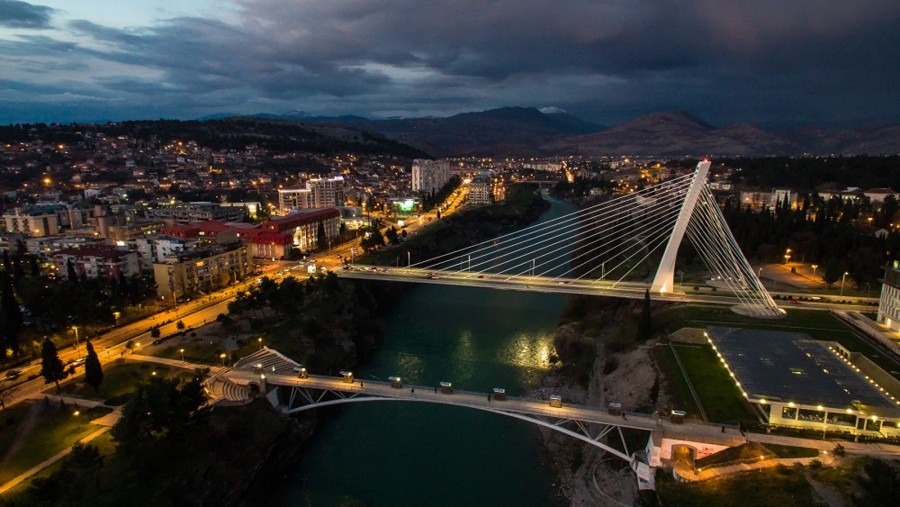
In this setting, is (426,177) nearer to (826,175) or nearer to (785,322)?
(826,175)

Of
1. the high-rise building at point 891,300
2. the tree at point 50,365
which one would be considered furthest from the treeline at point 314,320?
the high-rise building at point 891,300

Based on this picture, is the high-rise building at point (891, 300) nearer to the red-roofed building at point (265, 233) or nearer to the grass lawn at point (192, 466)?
the grass lawn at point (192, 466)

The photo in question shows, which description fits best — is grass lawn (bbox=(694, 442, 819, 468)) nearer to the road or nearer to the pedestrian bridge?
the pedestrian bridge

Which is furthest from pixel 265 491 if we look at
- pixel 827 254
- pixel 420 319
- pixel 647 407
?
pixel 827 254

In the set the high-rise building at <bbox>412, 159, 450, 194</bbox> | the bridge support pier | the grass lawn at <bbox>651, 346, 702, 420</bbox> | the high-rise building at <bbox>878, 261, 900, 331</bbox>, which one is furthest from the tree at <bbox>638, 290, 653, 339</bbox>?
the high-rise building at <bbox>412, 159, 450, 194</bbox>

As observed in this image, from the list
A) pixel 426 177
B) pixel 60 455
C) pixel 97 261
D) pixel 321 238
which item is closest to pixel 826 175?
pixel 426 177

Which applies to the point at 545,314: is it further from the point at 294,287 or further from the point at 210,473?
the point at 210,473
